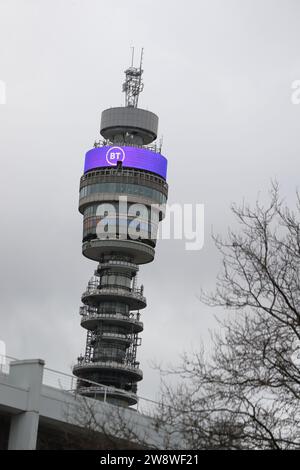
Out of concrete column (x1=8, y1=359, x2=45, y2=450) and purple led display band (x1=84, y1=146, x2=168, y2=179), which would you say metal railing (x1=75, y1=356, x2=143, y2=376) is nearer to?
purple led display band (x1=84, y1=146, x2=168, y2=179)

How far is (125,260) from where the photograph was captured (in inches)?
6122

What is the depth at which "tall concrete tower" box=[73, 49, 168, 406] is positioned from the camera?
494 ft

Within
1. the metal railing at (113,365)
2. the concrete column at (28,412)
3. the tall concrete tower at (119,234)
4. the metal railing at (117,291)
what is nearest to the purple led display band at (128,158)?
the tall concrete tower at (119,234)

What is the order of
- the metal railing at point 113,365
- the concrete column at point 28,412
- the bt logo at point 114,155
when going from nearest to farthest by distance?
the concrete column at point 28,412 → the metal railing at point 113,365 → the bt logo at point 114,155

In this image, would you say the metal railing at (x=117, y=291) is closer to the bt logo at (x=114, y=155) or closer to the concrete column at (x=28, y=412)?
the bt logo at (x=114, y=155)

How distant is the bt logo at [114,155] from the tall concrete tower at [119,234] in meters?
0.16

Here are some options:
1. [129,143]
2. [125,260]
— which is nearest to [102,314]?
[125,260]

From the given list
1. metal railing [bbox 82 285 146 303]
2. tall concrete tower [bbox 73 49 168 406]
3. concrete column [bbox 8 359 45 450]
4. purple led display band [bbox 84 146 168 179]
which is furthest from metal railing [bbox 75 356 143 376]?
concrete column [bbox 8 359 45 450]

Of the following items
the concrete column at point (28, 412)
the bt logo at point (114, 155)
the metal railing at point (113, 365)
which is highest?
the bt logo at point (114, 155)

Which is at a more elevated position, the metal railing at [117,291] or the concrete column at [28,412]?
the metal railing at [117,291]

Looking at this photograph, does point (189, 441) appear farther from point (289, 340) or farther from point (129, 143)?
point (129, 143)

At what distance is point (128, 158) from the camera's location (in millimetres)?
155500

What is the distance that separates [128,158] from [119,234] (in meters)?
12.0

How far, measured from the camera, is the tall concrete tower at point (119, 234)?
150 m
